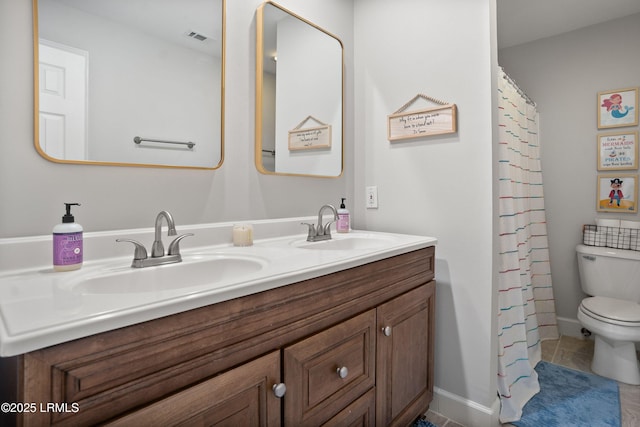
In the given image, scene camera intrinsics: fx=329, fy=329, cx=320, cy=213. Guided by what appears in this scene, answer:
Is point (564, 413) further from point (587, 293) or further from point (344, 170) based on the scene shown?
point (344, 170)

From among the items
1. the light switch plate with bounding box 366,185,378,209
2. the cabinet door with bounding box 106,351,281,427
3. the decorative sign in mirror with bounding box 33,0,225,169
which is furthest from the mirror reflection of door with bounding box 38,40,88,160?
the light switch plate with bounding box 366,185,378,209

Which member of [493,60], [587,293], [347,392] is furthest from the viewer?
[587,293]

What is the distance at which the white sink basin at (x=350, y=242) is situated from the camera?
1.52m

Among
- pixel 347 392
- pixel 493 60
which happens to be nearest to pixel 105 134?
pixel 347 392

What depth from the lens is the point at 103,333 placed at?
22.6 inches

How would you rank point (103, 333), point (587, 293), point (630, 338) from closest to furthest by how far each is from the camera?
point (103, 333), point (630, 338), point (587, 293)

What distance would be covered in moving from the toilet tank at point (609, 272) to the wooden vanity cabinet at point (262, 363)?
167cm

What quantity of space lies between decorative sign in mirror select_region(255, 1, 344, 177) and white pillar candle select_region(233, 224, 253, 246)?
0.30m

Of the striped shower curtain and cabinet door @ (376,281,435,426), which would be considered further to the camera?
the striped shower curtain

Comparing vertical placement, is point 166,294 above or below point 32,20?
below

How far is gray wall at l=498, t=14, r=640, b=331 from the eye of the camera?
2.36 metres

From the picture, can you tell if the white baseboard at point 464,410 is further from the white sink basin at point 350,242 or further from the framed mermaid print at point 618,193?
the framed mermaid print at point 618,193

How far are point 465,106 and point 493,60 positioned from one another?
0.22 m

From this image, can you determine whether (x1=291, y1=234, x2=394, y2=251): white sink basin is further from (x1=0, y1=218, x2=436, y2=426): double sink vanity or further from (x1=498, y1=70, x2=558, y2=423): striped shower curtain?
(x1=498, y1=70, x2=558, y2=423): striped shower curtain
